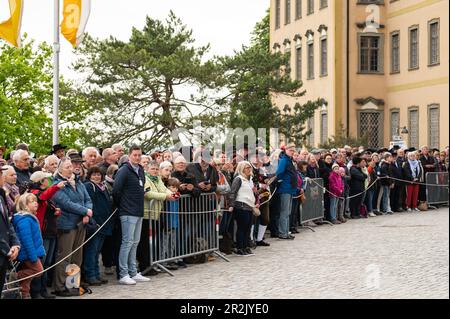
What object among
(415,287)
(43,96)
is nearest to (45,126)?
(43,96)

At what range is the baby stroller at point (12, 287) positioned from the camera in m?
11.4

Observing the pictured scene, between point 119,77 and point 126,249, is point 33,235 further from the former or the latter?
point 119,77

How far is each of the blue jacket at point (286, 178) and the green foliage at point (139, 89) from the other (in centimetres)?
1957

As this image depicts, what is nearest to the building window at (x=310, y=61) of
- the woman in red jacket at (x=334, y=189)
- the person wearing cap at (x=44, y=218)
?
the woman in red jacket at (x=334, y=189)

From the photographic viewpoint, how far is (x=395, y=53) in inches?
2104

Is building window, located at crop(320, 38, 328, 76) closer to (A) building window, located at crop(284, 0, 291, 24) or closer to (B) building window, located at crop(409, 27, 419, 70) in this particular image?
(B) building window, located at crop(409, 27, 419, 70)

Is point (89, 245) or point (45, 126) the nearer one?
point (89, 245)

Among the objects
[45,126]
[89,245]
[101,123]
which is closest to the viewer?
[89,245]

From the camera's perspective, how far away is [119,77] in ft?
135

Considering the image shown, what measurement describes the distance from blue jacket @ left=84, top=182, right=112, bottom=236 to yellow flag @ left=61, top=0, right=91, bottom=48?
32.1 feet

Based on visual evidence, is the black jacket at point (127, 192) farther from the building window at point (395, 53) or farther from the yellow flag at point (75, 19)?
the building window at point (395, 53)

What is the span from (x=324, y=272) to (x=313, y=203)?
9077 mm

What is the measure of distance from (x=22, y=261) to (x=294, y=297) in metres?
3.43

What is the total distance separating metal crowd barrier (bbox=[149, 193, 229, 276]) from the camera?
15.1 meters
